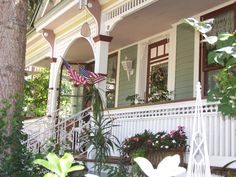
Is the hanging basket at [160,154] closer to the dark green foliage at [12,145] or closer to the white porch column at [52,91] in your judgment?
the dark green foliage at [12,145]

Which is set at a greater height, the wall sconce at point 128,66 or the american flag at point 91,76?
the wall sconce at point 128,66

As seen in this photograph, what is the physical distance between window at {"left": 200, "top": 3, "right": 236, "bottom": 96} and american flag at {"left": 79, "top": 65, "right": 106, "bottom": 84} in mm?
2223

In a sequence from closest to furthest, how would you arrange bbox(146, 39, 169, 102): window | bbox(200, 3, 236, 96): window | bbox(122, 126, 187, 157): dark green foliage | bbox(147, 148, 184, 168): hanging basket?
bbox(147, 148, 184, 168): hanging basket
bbox(122, 126, 187, 157): dark green foliage
bbox(200, 3, 236, 96): window
bbox(146, 39, 169, 102): window

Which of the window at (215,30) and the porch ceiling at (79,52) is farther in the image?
the porch ceiling at (79,52)

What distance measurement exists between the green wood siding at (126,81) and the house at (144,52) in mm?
29

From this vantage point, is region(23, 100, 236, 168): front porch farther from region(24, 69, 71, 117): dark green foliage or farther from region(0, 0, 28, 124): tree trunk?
region(24, 69, 71, 117): dark green foliage

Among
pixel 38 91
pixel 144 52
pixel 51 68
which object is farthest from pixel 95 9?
pixel 38 91

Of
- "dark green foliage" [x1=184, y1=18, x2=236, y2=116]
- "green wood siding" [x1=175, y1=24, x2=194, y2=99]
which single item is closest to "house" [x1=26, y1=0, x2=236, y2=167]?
"green wood siding" [x1=175, y1=24, x2=194, y2=99]

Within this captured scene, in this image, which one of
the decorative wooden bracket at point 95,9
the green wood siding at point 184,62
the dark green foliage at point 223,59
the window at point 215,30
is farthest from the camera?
the decorative wooden bracket at point 95,9

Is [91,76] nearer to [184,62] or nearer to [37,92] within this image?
[184,62]

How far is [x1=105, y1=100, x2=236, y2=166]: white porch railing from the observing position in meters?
5.78

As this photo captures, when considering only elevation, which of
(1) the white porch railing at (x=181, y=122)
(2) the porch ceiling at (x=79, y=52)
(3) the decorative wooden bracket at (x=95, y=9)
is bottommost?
(1) the white porch railing at (x=181, y=122)

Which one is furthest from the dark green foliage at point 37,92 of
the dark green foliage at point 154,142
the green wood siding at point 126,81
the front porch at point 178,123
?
the dark green foliage at point 154,142

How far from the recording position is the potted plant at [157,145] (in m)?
6.37
